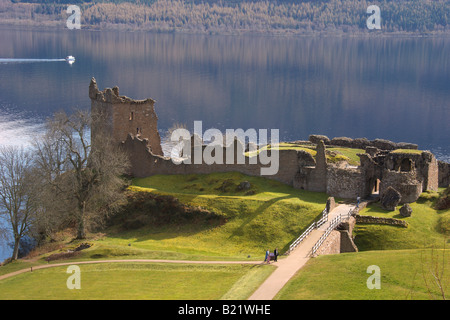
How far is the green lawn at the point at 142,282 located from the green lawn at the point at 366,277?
2893mm

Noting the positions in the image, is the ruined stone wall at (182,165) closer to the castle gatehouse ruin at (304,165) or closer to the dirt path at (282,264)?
the castle gatehouse ruin at (304,165)

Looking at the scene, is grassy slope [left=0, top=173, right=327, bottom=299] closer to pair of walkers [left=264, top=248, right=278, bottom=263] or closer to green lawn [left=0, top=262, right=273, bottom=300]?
green lawn [left=0, top=262, right=273, bottom=300]

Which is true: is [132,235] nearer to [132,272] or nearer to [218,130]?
[132,272]

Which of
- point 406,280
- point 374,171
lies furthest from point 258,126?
point 406,280

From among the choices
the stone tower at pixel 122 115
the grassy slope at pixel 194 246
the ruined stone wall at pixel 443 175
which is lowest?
the grassy slope at pixel 194 246

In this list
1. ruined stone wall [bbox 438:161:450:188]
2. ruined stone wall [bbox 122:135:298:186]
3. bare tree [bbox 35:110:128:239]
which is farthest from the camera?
ruined stone wall [bbox 438:161:450:188]

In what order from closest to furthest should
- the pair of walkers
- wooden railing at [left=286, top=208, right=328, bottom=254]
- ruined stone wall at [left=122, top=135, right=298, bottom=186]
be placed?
the pair of walkers → wooden railing at [left=286, top=208, right=328, bottom=254] → ruined stone wall at [left=122, top=135, right=298, bottom=186]

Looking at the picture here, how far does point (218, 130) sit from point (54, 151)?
64774 millimetres

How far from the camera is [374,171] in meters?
63.0

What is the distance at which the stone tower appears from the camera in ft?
233

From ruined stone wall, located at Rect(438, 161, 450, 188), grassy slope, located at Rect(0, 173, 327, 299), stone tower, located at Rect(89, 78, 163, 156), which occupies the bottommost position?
grassy slope, located at Rect(0, 173, 327, 299)

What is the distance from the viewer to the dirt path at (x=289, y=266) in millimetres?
38094

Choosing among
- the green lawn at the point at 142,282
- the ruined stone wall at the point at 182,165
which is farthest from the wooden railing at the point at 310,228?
the ruined stone wall at the point at 182,165

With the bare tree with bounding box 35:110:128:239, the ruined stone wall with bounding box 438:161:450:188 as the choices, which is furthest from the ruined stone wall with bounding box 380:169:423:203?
the bare tree with bounding box 35:110:128:239
